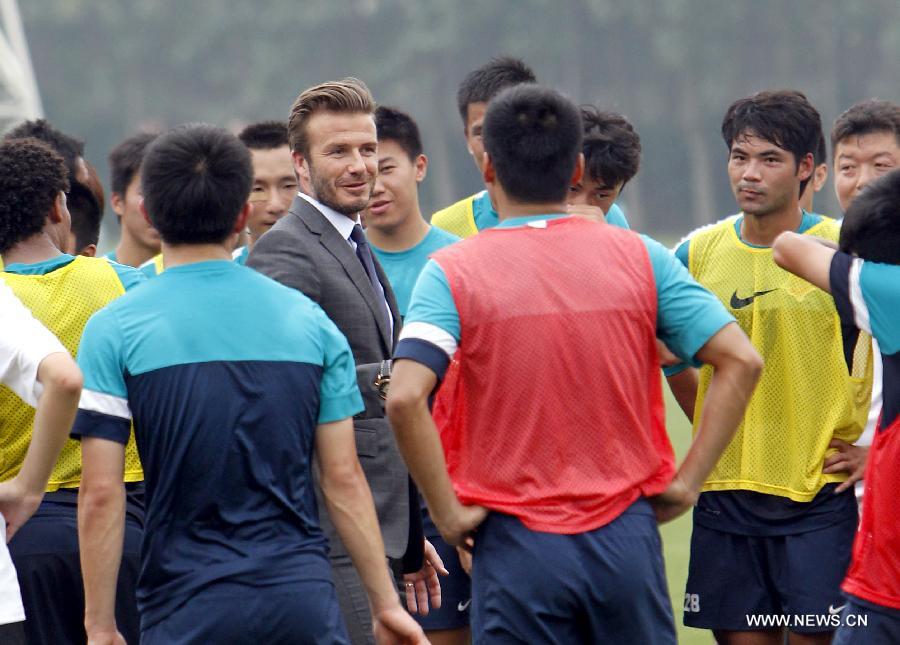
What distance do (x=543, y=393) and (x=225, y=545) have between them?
88cm

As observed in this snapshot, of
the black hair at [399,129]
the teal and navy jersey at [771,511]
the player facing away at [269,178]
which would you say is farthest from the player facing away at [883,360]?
the player facing away at [269,178]

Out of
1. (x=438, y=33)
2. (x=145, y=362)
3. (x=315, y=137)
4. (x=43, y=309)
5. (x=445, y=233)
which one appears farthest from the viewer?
(x=438, y=33)

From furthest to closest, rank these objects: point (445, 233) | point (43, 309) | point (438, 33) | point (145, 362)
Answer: point (438, 33)
point (445, 233)
point (43, 309)
point (145, 362)

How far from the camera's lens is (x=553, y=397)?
3934mm

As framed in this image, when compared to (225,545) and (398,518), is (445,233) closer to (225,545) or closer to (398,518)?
(398,518)

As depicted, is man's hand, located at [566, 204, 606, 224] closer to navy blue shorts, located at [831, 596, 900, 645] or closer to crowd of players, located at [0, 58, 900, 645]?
crowd of players, located at [0, 58, 900, 645]

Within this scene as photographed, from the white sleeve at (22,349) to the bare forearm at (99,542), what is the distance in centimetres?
35

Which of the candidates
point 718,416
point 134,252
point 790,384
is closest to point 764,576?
point 790,384

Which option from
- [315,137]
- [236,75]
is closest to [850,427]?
[315,137]

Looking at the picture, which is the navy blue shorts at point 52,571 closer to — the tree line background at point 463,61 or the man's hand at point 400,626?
the man's hand at point 400,626

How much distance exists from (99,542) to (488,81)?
4091 millimetres

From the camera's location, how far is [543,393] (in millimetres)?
3932

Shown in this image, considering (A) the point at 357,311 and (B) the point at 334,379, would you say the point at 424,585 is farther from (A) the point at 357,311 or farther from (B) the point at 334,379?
(B) the point at 334,379

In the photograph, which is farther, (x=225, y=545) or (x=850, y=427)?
(x=850, y=427)
